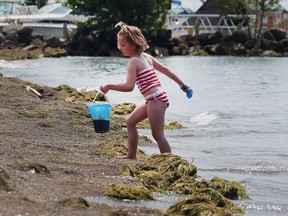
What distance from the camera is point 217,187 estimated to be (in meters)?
7.02

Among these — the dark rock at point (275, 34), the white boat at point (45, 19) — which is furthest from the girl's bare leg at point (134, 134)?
the white boat at point (45, 19)

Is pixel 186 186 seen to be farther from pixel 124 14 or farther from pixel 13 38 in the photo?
pixel 124 14

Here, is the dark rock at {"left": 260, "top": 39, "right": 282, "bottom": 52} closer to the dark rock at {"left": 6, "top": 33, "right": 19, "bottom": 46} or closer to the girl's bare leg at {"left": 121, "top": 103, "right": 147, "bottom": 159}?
the dark rock at {"left": 6, "top": 33, "right": 19, "bottom": 46}

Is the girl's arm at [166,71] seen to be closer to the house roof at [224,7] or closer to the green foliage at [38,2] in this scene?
the house roof at [224,7]

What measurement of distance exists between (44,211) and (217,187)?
2191 millimetres

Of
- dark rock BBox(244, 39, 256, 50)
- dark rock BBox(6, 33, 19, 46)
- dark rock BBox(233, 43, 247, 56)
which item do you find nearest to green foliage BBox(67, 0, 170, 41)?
dark rock BBox(233, 43, 247, 56)

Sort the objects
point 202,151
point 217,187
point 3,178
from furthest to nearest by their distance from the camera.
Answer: point 202,151, point 217,187, point 3,178

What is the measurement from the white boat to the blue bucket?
6068cm

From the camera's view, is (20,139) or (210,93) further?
(210,93)

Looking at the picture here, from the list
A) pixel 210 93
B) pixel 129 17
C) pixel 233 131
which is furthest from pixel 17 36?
pixel 233 131

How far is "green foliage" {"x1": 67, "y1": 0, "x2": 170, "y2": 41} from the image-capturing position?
210 ft

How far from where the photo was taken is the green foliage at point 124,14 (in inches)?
2515

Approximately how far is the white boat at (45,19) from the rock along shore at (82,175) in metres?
59.4

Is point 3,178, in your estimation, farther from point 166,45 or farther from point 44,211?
point 166,45
